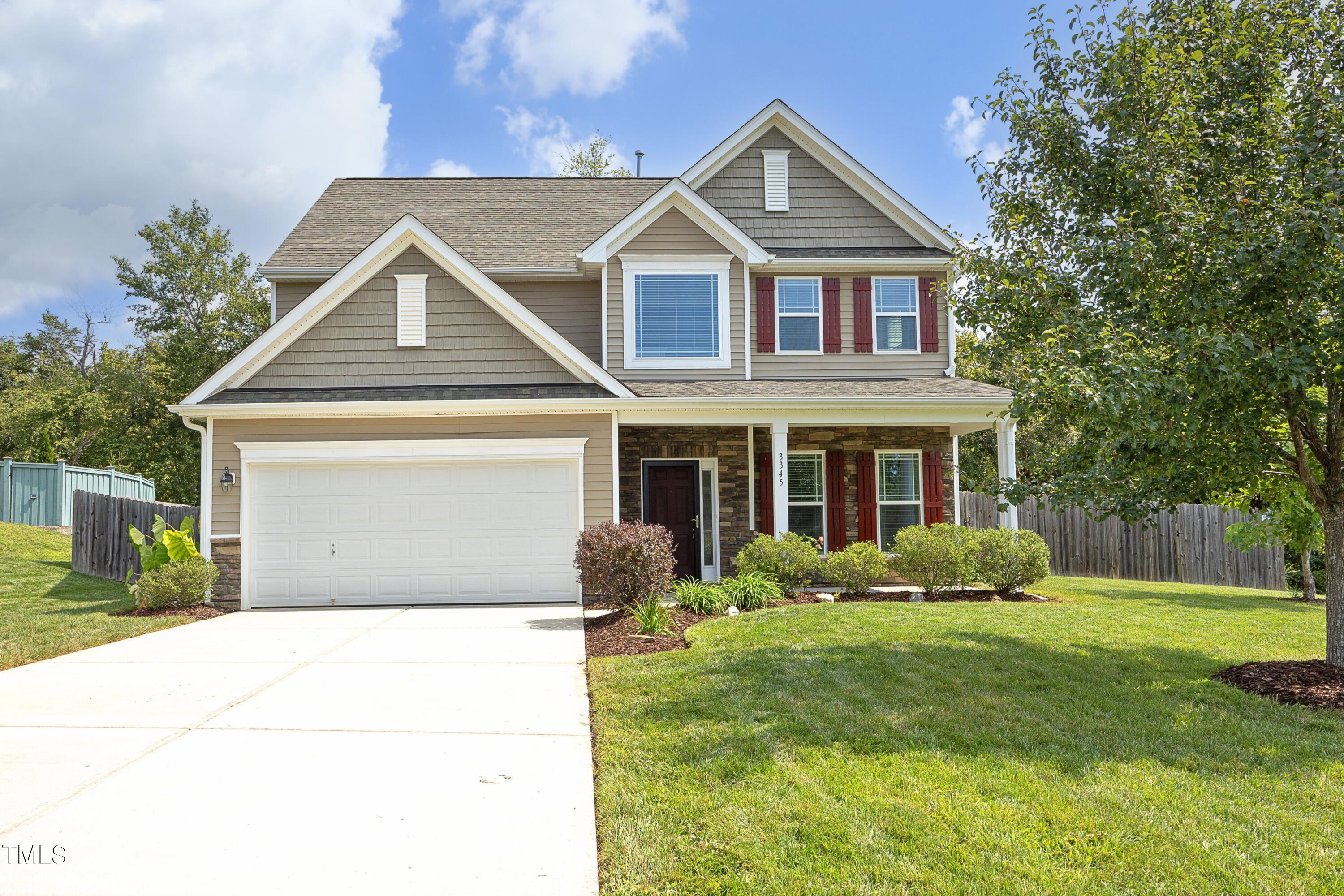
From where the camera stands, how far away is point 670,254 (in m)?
13.6

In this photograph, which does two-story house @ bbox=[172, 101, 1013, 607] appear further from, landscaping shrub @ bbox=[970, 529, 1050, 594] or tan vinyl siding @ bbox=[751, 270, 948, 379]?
landscaping shrub @ bbox=[970, 529, 1050, 594]

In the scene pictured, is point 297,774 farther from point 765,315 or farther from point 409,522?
point 765,315

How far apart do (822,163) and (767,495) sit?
6092 mm

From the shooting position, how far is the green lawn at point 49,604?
8453 millimetres

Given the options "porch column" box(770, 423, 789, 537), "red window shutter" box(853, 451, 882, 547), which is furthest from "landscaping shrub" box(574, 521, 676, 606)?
"red window shutter" box(853, 451, 882, 547)

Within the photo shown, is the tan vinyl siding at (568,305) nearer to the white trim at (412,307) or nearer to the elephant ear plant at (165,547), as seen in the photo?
the white trim at (412,307)

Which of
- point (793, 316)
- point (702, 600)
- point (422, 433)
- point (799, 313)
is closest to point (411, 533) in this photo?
point (422, 433)

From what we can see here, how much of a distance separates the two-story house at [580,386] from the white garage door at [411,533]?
0.03 m

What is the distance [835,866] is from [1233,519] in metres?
16.7

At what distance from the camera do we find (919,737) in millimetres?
4859

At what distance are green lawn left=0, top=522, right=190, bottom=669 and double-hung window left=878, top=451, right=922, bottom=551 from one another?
10460mm

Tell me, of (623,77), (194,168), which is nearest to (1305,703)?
(623,77)

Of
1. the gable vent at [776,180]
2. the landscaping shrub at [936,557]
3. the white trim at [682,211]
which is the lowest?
the landscaping shrub at [936,557]

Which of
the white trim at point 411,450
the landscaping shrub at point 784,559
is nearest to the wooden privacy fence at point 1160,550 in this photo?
the landscaping shrub at point 784,559
